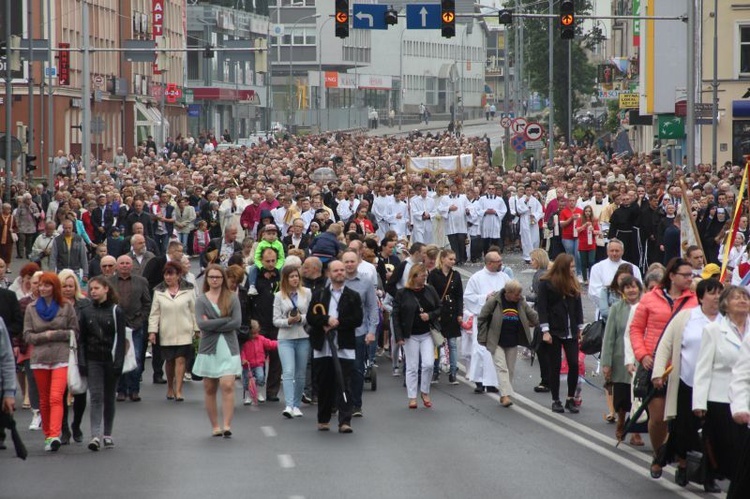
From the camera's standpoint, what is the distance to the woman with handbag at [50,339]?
13.4 meters

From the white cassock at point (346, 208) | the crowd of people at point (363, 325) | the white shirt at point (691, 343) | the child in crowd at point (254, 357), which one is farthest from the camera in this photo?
the white cassock at point (346, 208)

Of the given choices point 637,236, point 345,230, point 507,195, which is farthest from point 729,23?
point 345,230

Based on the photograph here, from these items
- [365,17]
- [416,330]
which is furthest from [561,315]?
[365,17]

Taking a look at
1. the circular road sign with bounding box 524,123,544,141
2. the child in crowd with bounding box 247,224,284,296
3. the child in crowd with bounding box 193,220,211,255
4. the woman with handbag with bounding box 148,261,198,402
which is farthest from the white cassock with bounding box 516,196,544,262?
the woman with handbag with bounding box 148,261,198,402

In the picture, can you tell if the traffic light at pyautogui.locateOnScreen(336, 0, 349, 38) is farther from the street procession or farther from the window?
the window

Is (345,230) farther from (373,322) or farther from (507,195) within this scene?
(507,195)

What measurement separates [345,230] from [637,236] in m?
5.54

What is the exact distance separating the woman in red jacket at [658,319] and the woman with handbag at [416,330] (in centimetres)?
417

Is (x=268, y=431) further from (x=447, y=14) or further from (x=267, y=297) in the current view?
(x=447, y=14)

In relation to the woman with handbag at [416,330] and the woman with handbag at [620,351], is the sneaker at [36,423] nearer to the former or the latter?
the woman with handbag at [416,330]

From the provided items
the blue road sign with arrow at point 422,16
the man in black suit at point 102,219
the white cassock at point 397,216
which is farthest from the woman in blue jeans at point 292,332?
the blue road sign with arrow at point 422,16

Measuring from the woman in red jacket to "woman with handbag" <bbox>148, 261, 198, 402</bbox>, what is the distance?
18.7 feet

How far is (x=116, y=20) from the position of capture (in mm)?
84812

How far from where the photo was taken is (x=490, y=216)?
34.6 meters
